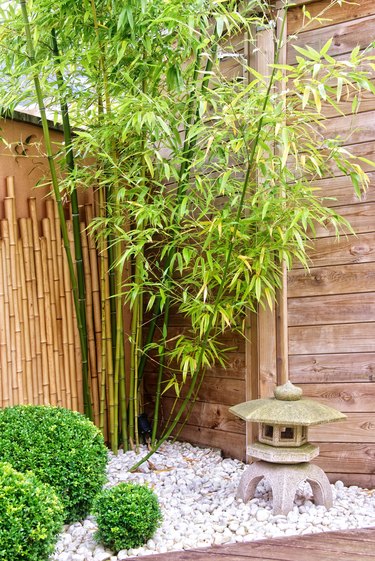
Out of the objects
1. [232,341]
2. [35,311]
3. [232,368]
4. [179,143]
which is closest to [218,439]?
[232,368]

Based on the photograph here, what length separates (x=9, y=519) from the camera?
171 centimetres

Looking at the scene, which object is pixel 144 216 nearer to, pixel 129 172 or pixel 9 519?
pixel 129 172

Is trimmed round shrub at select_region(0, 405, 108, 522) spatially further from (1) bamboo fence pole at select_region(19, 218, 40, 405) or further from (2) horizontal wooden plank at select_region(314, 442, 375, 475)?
(2) horizontal wooden plank at select_region(314, 442, 375, 475)

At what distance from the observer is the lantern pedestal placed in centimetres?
234

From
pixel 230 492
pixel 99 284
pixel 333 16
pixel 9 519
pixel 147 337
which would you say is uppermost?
pixel 333 16

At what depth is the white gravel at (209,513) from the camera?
216cm

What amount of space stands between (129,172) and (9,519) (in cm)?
165

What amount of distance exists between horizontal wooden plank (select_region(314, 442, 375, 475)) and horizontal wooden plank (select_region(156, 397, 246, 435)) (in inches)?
17.2

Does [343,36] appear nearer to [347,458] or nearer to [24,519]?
[347,458]

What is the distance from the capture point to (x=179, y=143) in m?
2.79

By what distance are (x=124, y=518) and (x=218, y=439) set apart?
3.96 ft

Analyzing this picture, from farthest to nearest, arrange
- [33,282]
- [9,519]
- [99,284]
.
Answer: [99,284]
[33,282]
[9,519]

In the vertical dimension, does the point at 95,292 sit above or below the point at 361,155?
below

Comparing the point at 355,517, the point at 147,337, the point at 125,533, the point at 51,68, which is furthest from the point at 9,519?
the point at 51,68
